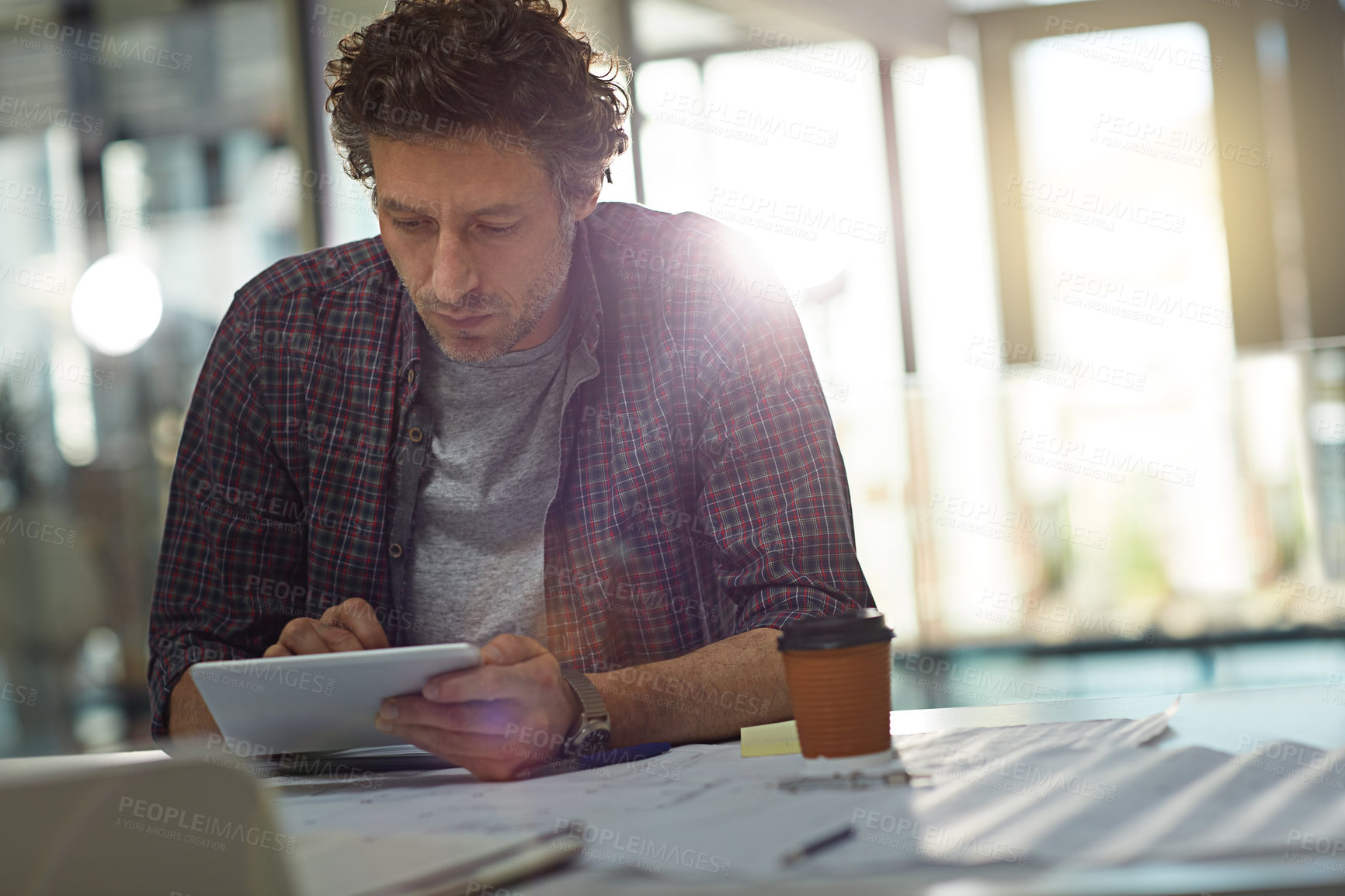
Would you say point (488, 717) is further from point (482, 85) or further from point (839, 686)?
point (482, 85)

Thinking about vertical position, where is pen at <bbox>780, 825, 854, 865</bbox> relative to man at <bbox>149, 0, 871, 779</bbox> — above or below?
below

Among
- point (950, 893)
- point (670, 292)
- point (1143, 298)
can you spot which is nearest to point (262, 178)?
point (670, 292)

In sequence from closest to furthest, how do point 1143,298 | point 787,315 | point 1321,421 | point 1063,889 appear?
point 1063,889 < point 787,315 < point 1321,421 < point 1143,298

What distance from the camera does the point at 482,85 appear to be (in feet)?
4.41

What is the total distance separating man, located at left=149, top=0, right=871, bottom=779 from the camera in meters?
1.32

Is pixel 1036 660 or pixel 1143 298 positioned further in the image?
pixel 1143 298

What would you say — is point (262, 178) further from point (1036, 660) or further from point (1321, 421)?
point (1321, 421)

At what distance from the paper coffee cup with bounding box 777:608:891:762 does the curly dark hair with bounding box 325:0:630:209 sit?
2.62ft

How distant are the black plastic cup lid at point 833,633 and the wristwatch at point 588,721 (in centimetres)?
26

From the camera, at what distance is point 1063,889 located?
1.49ft

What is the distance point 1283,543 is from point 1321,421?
0.42 m

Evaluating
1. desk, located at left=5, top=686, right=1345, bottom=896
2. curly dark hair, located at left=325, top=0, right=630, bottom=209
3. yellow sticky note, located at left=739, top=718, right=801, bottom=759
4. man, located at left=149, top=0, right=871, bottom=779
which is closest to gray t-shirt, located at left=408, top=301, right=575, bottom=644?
man, located at left=149, top=0, right=871, bottom=779

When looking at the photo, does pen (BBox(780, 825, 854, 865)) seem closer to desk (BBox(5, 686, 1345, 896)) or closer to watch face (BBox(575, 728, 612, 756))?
desk (BBox(5, 686, 1345, 896))

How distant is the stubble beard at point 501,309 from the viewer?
1.34m
